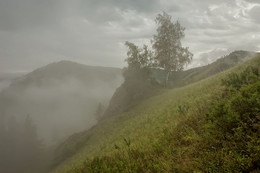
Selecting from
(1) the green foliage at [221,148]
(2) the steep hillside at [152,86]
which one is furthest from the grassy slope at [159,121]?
(2) the steep hillside at [152,86]

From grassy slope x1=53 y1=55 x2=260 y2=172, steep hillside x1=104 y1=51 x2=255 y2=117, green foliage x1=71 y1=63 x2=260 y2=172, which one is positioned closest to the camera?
green foliage x1=71 y1=63 x2=260 y2=172

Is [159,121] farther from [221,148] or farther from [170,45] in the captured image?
[170,45]

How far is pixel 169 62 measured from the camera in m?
36.5

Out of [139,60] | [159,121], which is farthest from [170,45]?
[159,121]

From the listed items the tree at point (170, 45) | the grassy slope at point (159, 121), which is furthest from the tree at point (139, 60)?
the grassy slope at point (159, 121)

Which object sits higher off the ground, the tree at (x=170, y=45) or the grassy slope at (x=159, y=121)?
the tree at (x=170, y=45)

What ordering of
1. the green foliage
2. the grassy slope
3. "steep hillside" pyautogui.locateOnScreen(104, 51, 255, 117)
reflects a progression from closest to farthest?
the green foliage < the grassy slope < "steep hillside" pyautogui.locateOnScreen(104, 51, 255, 117)

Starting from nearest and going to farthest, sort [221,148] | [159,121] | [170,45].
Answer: [221,148] → [159,121] → [170,45]

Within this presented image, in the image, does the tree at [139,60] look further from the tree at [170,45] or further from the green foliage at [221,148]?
the green foliage at [221,148]

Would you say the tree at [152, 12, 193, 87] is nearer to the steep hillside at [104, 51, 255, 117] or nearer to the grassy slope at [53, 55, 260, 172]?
the steep hillside at [104, 51, 255, 117]

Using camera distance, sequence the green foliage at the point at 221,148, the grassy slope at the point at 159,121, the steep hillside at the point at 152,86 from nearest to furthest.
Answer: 1. the green foliage at the point at 221,148
2. the grassy slope at the point at 159,121
3. the steep hillside at the point at 152,86

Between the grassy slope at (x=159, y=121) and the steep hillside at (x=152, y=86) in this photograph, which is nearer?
the grassy slope at (x=159, y=121)

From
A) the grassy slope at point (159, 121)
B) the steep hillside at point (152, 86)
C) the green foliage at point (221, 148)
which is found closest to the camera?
the green foliage at point (221, 148)

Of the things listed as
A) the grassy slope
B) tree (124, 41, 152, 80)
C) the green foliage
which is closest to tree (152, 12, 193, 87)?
tree (124, 41, 152, 80)
